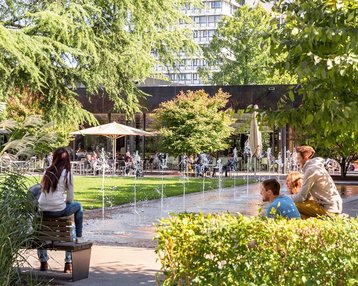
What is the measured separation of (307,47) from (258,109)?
87 centimetres

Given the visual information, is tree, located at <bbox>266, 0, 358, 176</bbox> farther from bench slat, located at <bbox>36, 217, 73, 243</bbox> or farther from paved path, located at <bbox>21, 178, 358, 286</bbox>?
bench slat, located at <bbox>36, 217, 73, 243</bbox>

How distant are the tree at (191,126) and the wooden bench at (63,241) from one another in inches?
1205

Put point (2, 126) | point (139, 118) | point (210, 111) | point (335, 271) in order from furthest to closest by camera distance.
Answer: point (139, 118) → point (210, 111) → point (2, 126) → point (335, 271)

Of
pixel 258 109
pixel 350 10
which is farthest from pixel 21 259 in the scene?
pixel 350 10

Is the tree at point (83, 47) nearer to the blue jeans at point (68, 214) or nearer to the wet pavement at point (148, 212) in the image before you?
the wet pavement at point (148, 212)

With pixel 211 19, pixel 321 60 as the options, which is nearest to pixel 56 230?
pixel 321 60

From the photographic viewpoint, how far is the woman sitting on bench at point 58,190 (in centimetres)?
834

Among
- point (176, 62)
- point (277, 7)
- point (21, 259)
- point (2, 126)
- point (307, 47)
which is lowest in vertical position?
point (21, 259)

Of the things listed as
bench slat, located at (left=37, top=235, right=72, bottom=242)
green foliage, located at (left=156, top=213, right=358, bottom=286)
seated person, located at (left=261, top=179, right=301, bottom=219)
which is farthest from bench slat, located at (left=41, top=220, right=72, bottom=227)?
green foliage, located at (left=156, top=213, right=358, bottom=286)

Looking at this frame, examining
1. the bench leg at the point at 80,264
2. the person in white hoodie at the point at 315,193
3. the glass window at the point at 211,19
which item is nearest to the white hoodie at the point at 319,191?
the person in white hoodie at the point at 315,193

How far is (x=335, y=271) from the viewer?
5273mm

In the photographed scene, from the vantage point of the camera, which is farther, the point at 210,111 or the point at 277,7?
the point at 210,111

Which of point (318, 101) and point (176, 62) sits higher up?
point (176, 62)

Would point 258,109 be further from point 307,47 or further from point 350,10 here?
point 350,10
